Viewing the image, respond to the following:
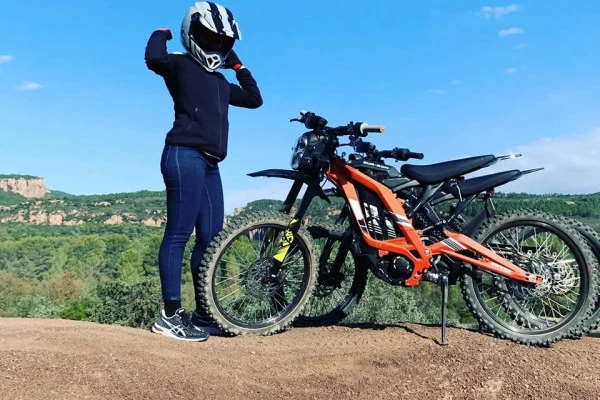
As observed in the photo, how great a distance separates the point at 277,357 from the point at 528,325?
94.0 inches

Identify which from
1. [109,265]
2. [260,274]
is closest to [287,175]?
[260,274]

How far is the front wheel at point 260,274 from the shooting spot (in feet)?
18.0

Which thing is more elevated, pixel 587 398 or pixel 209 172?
pixel 209 172

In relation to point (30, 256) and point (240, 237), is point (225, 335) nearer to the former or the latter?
point (240, 237)

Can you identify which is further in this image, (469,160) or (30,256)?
(30,256)

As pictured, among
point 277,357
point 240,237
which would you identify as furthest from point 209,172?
point 277,357

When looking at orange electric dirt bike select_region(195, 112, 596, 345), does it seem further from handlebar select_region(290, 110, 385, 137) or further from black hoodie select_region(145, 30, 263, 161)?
black hoodie select_region(145, 30, 263, 161)

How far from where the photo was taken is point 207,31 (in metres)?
5.43

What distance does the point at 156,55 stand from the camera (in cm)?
521

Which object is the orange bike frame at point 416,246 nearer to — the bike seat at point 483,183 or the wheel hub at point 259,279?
the bike seat at point 483,183

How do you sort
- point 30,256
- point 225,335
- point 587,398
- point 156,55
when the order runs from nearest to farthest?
point 587,398 < point 156,55 < point 225,335 < point 30,256

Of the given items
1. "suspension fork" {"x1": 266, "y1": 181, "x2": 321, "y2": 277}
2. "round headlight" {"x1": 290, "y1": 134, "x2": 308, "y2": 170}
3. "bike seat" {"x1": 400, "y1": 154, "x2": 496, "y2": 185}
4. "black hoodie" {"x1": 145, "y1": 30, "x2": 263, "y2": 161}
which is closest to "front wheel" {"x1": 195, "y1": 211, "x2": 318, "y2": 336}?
"suspension fork" {"x1": 266, "y1": 181, "x2": 321, "y2": 277}

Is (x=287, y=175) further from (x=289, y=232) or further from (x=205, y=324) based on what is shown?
(x=205, y=324)

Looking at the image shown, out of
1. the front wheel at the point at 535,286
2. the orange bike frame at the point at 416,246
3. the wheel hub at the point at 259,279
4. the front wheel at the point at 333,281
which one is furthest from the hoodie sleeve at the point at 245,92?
the front wheel at the point at 535,286
